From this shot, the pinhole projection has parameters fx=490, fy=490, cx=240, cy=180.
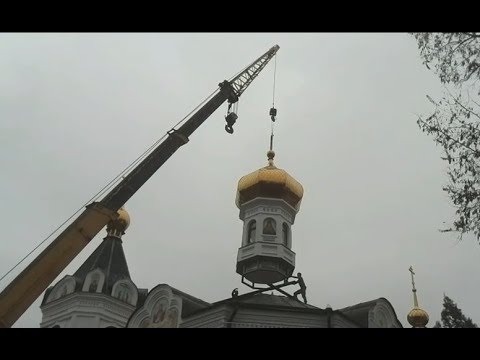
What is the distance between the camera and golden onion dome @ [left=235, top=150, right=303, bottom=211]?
78.9ft

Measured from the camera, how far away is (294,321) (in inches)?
680

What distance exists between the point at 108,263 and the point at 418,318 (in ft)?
56.1

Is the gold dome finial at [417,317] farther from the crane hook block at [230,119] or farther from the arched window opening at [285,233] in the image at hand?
the crane hook block at [230,119]

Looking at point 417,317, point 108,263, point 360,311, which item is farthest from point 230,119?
point 417,317

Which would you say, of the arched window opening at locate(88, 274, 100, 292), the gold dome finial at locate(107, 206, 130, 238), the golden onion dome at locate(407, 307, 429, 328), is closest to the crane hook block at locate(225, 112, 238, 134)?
the arched window opening at locate(88, 274, 100, 292)

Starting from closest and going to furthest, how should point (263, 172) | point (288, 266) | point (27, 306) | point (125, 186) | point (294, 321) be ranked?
1. point (27, 306)
2. point (125, 186)
3. point (294, 321)
4. point (288, 266)
5. point (263, 172)

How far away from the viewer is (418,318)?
2681 centimetres

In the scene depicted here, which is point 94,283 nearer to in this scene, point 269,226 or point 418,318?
point 269,226
